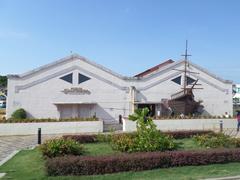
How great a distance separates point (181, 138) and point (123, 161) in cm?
797

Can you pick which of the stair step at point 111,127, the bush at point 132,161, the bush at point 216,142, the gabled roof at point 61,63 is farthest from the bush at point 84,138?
the gabled roof at point 61,63

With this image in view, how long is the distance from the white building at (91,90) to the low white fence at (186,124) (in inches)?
202

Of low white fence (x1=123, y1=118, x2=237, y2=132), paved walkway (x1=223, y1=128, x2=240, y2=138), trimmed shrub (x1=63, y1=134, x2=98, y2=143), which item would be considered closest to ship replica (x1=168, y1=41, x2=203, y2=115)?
low white fence (x1=123, y1=118, x2=237, y2=132)

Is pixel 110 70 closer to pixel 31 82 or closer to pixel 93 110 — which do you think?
pixel 93 110

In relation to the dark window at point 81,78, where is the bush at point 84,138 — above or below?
below

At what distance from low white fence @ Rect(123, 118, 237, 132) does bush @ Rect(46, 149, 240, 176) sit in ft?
43.4

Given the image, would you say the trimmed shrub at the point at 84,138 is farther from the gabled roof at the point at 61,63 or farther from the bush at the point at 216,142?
the gabled roof at the point at 61,63

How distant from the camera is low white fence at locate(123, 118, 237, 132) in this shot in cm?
2448

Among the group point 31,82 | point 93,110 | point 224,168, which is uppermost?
point 31,82

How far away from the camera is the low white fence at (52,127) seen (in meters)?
22.3

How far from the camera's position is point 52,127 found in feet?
75.8

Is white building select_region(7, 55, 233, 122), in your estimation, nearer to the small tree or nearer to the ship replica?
the ship replica

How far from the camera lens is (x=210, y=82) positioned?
32.5 m

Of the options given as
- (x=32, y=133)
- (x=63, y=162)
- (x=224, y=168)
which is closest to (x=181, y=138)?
(x=224, y=168)
